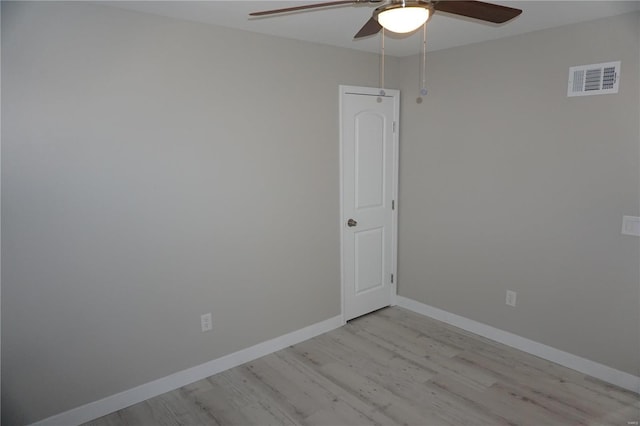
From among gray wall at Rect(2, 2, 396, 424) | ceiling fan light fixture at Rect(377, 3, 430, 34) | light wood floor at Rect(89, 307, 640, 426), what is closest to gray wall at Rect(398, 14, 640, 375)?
light wood floor at Rect(89, 307, 640, 426)

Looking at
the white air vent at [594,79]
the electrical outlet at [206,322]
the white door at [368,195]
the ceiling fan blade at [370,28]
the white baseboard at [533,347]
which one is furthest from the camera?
the white door at [368,195]

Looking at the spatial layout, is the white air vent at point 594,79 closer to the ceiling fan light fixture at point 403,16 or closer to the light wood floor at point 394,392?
the ceiling fan light fixture at point 403,16

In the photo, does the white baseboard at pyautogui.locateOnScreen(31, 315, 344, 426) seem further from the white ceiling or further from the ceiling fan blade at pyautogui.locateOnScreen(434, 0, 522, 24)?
the ceiling fan blade at pyautogui.locateOnScreen(434, 0, 522, 24)

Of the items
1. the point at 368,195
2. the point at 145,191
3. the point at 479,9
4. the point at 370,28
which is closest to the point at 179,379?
the point at 145,191

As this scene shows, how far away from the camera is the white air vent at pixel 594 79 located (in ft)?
8.38

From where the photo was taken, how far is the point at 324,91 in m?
3.29

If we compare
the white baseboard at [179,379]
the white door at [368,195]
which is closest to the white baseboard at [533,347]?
the white door at [368,195]

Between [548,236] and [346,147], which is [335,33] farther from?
[548,236]

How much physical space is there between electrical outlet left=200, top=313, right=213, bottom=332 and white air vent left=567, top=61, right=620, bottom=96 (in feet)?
9.82

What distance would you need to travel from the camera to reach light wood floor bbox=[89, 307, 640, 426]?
2.44 metres

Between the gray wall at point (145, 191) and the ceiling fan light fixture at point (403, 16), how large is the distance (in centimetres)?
152

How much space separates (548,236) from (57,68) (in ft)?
11.0

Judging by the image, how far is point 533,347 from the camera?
3.12 meters

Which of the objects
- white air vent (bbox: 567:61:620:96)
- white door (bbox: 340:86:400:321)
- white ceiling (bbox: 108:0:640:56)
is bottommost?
white door (bbox: 340:86:400:321)
